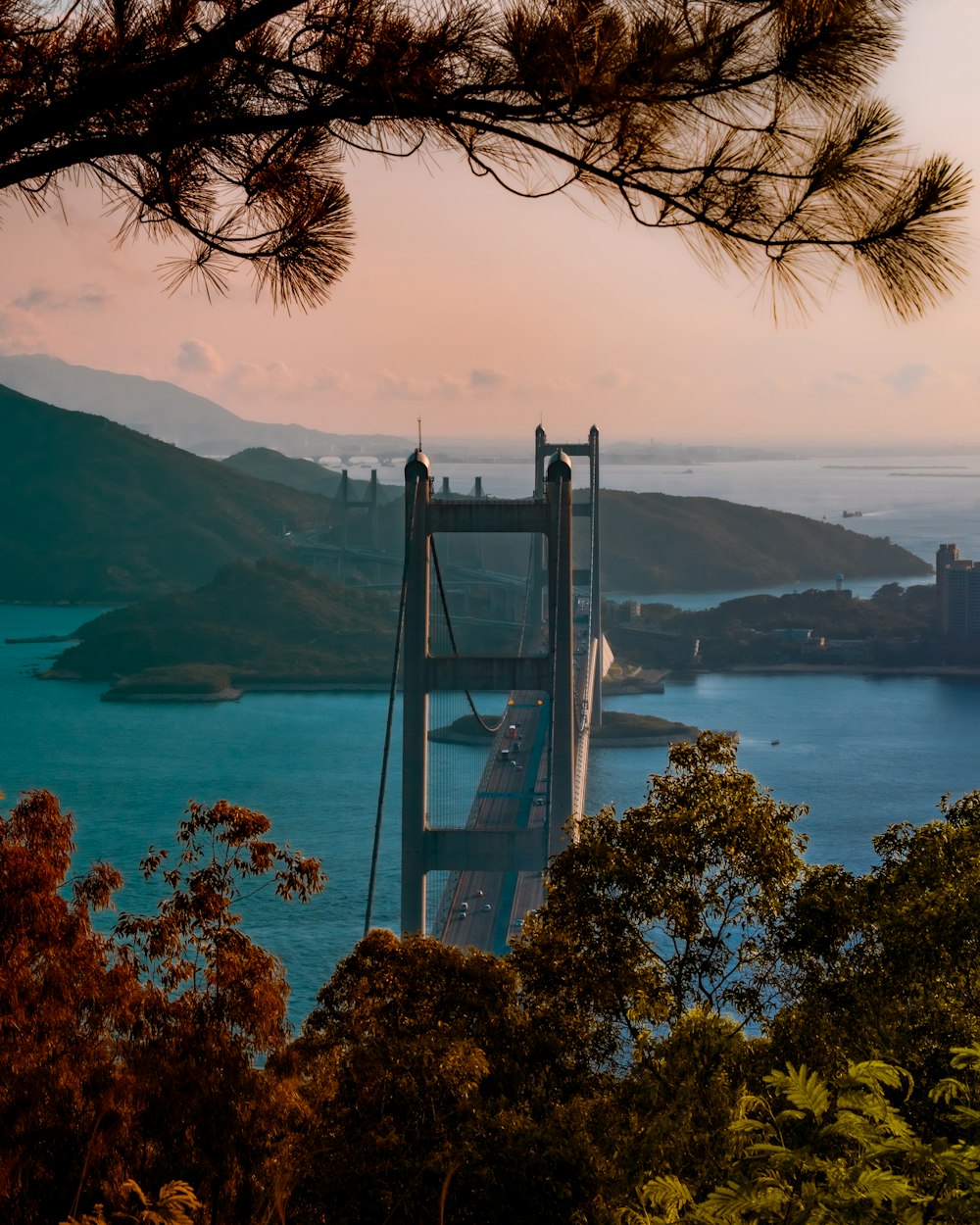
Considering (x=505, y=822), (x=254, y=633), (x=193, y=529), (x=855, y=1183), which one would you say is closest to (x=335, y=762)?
(x=505, y=822)

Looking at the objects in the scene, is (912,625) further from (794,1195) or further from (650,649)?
(794,1195)

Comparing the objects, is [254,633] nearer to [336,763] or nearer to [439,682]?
[336,763]

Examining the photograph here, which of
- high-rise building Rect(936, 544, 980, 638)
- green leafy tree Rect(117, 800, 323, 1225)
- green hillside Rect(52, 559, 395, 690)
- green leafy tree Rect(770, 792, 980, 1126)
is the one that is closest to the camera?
green leafy tree Rect(770, 792, 980, 1126)

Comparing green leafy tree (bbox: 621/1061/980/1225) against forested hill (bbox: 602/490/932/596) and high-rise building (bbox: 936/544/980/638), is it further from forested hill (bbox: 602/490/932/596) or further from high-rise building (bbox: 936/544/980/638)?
forested hill (bbox: 602/490/932/596)

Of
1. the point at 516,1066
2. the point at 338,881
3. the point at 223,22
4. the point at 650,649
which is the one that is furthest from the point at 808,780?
the point at 223,22

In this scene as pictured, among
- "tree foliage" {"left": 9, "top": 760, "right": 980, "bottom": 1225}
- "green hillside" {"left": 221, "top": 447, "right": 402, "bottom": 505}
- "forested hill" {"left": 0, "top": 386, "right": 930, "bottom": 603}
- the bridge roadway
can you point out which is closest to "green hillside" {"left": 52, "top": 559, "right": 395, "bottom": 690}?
"forested hill" {"left": 0, "top": 386, "right": 930, "bottom": 603}

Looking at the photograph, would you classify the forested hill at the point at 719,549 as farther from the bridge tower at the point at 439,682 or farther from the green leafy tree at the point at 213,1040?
the green leafy tree at the point at 213,1040
